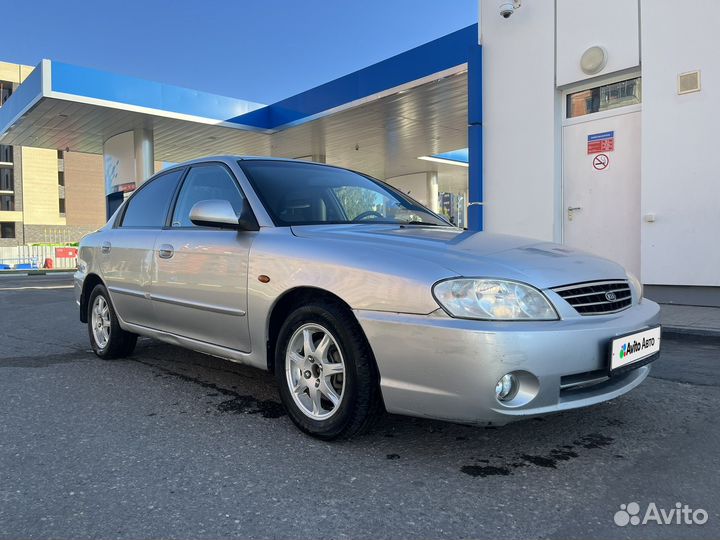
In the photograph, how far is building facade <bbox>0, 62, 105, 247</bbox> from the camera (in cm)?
4953

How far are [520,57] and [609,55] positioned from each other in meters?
1.43

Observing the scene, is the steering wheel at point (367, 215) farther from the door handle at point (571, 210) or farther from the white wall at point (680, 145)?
the door handle at point (571, 210)

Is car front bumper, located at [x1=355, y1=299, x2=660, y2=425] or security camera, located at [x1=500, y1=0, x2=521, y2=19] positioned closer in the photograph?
car front bumper, located at [x1=355, y1=299, x2=660, y2=425]

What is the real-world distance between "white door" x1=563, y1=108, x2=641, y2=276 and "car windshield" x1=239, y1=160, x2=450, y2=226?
4.38 m

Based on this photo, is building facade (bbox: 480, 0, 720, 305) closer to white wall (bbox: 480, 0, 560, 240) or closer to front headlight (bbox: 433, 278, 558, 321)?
white wall (bbox: 480, 0, 560, 240)

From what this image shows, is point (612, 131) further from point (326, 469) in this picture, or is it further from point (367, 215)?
point (326, 469)

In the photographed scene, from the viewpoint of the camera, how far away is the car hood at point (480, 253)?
2502mm

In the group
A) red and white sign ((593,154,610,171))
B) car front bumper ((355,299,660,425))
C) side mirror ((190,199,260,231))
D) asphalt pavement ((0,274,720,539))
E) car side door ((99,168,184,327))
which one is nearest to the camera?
→ asphalt pavement ((0,274,720,539))

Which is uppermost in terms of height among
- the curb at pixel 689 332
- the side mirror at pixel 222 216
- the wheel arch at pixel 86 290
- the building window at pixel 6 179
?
the building window at pixel 6 179

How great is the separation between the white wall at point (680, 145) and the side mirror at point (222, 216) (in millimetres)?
5592

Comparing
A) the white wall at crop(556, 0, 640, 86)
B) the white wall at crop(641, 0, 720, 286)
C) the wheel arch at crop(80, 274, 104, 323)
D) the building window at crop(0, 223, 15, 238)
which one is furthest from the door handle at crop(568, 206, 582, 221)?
the building window at crop(0, 223, 15, 238)

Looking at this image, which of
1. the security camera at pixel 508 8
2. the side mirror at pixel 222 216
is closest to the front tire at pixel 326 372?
the side mirror at pixel 222 216

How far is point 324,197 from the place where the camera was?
3.62 meters

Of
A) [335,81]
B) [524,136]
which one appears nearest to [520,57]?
[524,136]
